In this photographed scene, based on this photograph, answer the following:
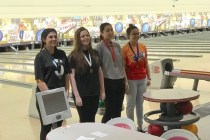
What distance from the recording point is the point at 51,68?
8.73 feet

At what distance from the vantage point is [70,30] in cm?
1609

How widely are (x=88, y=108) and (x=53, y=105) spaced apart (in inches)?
20.5

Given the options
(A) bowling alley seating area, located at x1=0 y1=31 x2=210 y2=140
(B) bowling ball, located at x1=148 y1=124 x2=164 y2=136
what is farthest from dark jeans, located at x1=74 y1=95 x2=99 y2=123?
(A) bowling alley seating area, located at x1=0 y1=31 x2=210 y2=140

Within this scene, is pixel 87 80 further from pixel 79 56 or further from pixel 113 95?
pixel 113 95

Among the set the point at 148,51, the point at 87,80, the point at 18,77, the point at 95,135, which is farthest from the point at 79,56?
the point at 148,51

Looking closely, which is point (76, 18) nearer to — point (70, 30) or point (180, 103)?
point (70, 30)

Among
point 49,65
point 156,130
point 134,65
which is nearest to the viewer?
point 49,65

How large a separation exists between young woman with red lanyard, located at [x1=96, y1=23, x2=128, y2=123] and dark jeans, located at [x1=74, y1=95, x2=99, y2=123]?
0.22m

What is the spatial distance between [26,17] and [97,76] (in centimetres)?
1156

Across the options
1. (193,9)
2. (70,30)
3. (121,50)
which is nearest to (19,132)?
(121,50)

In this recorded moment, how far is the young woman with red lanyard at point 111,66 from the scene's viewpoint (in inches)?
121

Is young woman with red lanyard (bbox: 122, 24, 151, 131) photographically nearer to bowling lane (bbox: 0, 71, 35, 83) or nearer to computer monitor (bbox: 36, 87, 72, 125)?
computer monitor (bbox: 36, 87, 72, 125)

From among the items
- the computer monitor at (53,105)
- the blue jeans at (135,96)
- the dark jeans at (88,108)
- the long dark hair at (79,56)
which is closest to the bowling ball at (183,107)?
the blue jeans at (135,96)

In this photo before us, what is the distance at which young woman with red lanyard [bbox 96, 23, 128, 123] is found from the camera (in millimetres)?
3072
